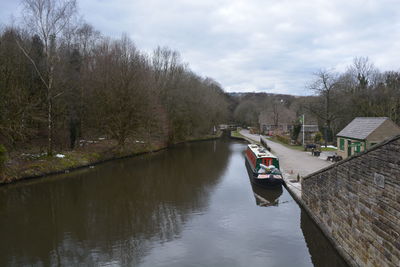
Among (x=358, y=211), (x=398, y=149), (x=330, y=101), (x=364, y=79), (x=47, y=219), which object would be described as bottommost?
(x=47, y=219)

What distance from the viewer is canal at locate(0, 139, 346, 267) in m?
9.48

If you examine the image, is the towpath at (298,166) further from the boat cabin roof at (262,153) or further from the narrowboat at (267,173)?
the boat cabin roof at (262,153)

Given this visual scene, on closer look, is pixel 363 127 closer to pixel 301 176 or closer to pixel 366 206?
pixel 301 176

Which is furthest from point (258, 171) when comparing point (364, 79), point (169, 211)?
point (364, 79)

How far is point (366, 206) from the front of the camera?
293 inches

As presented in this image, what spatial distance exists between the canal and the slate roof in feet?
21.3

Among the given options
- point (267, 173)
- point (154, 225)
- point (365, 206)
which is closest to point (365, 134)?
point (267, 173)

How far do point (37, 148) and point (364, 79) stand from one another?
41172mm

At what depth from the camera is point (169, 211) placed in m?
13.9

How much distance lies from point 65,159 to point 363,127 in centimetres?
2036

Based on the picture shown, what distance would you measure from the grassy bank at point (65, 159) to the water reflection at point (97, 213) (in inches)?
46.2

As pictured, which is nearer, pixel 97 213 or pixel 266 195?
pixel 97 213

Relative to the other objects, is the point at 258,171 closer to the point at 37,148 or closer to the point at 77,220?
the point at 77,220

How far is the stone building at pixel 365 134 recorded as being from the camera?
18109 mm
